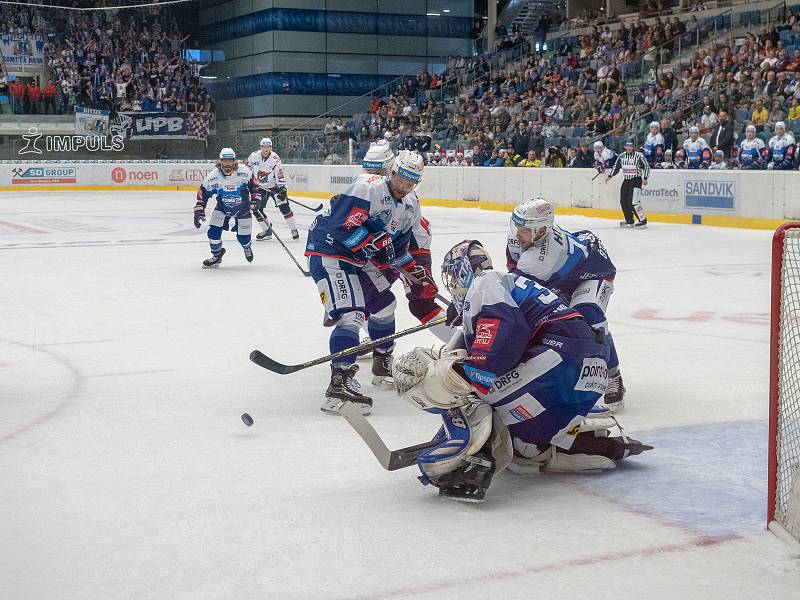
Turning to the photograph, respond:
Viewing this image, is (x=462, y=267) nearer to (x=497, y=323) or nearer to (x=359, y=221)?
(x=497, y=323)

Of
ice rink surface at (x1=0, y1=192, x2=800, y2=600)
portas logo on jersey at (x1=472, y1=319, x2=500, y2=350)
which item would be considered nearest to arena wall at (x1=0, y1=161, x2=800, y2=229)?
ice rink surface at (x1=0, y1=192, x2=800, y2=600)

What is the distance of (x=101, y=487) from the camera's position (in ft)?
13.1

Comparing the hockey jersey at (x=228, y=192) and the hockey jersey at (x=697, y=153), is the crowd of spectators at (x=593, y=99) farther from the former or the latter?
the hockey jersey at (x=228, y=192)

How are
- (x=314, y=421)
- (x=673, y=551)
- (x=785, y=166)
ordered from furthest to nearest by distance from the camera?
(x=785, y=166) → (x=314, y=421) → (x=673, y=551)

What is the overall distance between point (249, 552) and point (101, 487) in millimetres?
1010

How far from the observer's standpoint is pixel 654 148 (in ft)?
58.0

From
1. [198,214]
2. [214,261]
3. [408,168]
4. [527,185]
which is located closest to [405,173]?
[408,168]

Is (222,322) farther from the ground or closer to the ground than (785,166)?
closer to the ground

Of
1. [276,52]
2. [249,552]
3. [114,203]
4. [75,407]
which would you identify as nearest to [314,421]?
[75,407]

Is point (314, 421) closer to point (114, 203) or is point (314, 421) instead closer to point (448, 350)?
point (448, 350)

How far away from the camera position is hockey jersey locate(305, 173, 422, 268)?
5520mm

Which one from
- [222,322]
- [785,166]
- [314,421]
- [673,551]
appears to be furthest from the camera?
[785,166]

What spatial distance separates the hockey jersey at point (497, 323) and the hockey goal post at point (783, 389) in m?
0.75

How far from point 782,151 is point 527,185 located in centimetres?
520
